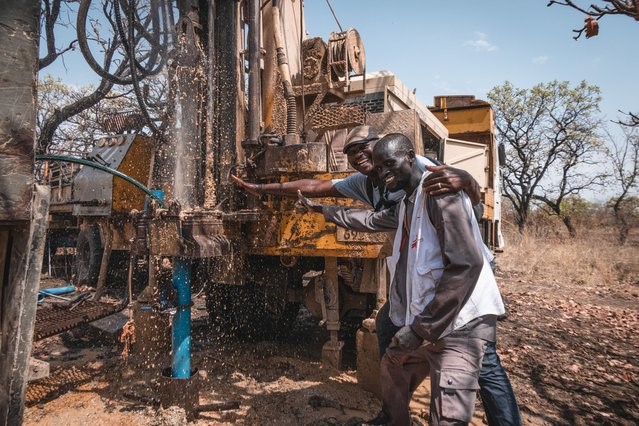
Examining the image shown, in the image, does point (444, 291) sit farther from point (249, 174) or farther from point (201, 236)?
point (249, 174)

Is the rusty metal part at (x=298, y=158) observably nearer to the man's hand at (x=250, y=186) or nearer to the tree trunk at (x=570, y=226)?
the man's hand at (x=250, y=186)

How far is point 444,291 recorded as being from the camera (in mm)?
1758

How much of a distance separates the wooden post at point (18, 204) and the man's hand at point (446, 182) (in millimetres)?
1448

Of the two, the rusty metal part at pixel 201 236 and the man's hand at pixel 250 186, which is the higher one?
the man's hand at pixel 250 186

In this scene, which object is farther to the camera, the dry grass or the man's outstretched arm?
the dry grass

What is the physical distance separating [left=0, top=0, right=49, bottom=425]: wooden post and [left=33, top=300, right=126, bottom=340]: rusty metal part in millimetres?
2777

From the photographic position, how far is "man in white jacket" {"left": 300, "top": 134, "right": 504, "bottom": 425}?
1763 mm

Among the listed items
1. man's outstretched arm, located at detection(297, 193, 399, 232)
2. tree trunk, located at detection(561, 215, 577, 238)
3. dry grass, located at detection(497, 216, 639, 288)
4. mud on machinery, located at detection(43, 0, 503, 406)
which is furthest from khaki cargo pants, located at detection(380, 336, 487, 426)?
tree trunk, located at detection(561, 215, 577, 238)

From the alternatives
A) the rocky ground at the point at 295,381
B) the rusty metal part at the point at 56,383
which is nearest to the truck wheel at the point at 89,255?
the rocky ground at the point at 295,381

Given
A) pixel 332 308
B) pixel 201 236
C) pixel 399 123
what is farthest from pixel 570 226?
pixel 201 236

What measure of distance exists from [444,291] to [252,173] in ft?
6.47

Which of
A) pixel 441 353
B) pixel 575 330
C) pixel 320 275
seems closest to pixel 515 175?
pixel 575 330

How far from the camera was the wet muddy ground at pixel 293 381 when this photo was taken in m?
2.94

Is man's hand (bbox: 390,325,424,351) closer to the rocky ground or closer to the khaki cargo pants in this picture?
the khaki cargo pants
